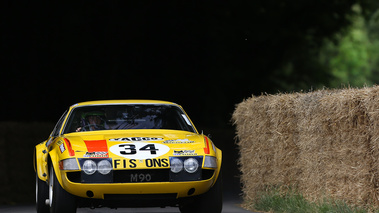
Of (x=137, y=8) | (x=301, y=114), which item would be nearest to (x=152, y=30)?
(x=137, y=8)

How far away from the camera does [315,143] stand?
12.3 m

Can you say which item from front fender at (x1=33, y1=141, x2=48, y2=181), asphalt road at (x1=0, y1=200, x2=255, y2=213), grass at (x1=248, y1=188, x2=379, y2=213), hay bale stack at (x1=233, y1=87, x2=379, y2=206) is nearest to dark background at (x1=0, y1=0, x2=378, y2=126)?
asphalt road at (x1=0, y1=200, x2=255, y2=213)

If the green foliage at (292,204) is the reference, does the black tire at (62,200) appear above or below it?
above

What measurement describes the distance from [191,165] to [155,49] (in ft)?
67.5

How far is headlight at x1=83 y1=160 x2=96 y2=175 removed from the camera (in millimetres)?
10039

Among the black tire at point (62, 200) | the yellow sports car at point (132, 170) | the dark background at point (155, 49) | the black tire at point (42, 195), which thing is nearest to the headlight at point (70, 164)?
the yellow sports car at point (132, 170)

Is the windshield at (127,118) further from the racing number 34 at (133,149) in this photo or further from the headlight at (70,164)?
the headlight at (70,164)

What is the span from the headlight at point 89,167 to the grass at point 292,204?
343 centimetres

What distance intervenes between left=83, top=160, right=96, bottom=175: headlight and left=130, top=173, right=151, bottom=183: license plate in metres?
0.47

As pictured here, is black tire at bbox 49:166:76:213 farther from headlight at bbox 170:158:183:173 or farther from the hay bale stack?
the hay bale stack

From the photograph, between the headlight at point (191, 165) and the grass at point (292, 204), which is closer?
the headlight at point (191, 165)

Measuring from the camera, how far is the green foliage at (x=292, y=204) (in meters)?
11.3

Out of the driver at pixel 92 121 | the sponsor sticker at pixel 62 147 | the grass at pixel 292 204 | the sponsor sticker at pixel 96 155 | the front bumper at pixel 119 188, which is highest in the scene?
the driver at pixel 92 121

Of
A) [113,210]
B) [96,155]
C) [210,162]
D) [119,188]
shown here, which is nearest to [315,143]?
[210,162]
